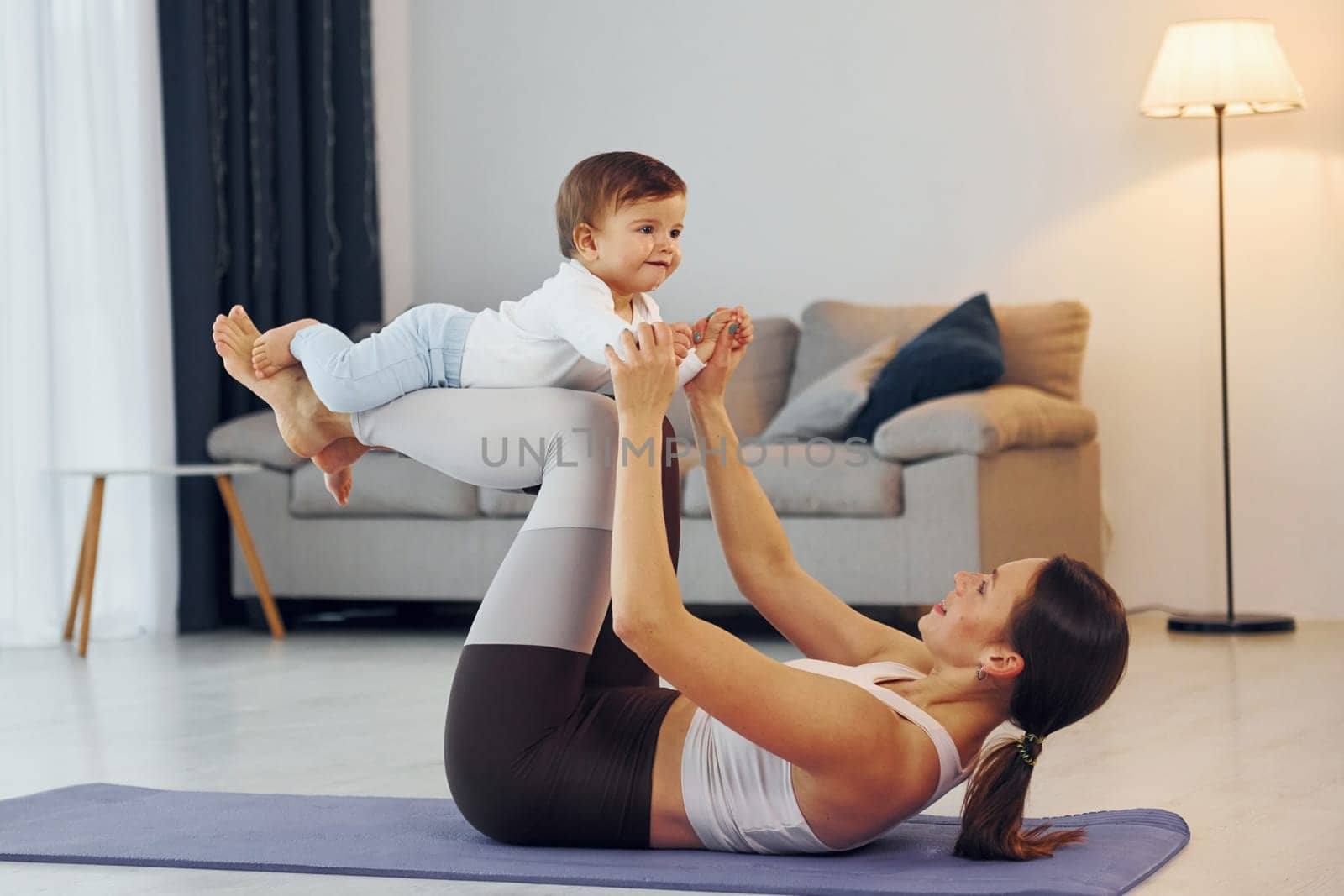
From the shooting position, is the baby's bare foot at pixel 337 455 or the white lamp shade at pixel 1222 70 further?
the white lamp shade at pixel 1222 70

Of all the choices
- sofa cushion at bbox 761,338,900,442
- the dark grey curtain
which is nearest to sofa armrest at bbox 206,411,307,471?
the dark grey curtain

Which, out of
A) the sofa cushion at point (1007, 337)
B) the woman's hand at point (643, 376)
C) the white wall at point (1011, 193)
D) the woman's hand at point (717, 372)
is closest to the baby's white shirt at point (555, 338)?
the woman's hand at point (717, 372)

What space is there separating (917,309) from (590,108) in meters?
1.44

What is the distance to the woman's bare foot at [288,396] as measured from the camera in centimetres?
217

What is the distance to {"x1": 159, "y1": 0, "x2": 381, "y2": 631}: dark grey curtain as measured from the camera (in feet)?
16.0

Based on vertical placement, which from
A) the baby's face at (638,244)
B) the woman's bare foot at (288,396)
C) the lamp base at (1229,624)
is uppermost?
the baby's face at (638,244)

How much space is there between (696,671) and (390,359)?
648 mm

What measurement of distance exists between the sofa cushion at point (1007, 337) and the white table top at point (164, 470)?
1619 mm

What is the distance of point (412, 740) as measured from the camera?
9.74ft

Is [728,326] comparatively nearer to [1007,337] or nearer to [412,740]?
[412,740]

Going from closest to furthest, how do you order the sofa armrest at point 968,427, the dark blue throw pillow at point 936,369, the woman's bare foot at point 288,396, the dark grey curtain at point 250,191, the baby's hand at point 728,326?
the baby's hand at point 728,326 → the woman's bare foot at point 288,396 → the sofa armrest at point 968,427 → the dark blue throw pillow at point 936,369 → the dark grey curtain at point 250,191

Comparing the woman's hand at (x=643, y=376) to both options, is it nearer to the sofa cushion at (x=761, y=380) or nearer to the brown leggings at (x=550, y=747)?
the brown leggings at (x=550, y=747)

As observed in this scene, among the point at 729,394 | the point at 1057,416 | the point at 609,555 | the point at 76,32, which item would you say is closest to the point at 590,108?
the point at 729,394

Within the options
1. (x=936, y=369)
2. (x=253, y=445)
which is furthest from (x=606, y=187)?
(x=253, y=445)
